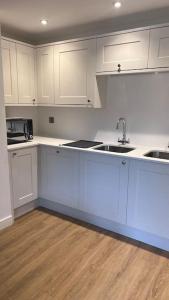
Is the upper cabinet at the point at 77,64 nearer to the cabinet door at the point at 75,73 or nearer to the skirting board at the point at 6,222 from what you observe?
the cabinet door at the point at 75,73

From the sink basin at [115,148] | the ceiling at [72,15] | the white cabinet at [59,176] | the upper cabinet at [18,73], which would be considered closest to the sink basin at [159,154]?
the sink basin at [115,148]

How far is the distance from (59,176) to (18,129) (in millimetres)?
837

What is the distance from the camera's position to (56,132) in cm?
336

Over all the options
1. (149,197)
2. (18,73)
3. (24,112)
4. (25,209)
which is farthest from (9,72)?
(149,197)

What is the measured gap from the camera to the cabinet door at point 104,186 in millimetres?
2264

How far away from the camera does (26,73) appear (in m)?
2.94

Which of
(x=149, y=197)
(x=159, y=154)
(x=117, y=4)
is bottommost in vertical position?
(x=149, y=197)

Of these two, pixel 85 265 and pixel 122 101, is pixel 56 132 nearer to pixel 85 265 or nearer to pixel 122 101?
pixel 122 101

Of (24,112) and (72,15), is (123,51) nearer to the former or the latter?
(72,15)

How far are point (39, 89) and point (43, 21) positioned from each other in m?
0.85

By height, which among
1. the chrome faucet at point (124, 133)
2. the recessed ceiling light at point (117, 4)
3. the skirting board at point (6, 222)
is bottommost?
the skirting board at point (6, 222)

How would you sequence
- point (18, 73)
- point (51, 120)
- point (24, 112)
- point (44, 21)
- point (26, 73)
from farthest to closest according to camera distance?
point (51, 120), point (24, 112), point (26, 73), point (18, 73), point (44, 21)

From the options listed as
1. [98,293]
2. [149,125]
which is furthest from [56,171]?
→ [98,293]

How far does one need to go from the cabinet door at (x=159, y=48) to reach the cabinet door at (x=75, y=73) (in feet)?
2.19
